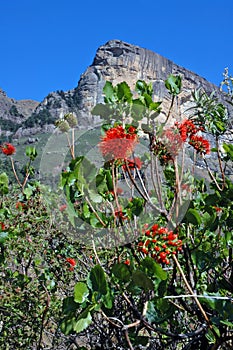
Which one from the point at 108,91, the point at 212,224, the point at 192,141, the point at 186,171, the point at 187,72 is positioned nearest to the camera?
the point at 108,91

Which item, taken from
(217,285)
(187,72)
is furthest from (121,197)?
(187,72)

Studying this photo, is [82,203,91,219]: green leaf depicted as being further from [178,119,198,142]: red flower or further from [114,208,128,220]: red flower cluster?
[178,119,198,142]: red flower

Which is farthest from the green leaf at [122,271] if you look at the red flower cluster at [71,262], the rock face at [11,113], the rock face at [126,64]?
the rock face at [126,64]

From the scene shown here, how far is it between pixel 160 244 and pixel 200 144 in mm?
642

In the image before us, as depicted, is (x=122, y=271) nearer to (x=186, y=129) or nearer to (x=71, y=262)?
(x=186, y=129)

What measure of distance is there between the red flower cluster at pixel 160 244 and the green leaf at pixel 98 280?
328mm

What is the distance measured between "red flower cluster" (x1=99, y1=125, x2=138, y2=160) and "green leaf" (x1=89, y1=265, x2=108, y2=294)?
1.59 ft

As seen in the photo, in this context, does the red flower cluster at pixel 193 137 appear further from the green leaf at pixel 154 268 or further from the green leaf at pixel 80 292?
the green leaf at pixel 80 292

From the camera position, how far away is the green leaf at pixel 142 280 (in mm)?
1451

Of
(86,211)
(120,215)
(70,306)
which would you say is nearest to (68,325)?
(70,306)

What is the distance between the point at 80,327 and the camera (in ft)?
4.06

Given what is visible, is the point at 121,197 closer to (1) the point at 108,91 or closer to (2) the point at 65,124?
(2) the point at 65,124

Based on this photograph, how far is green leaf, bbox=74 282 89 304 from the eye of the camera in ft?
4.11

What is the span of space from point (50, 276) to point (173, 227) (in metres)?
2.30
